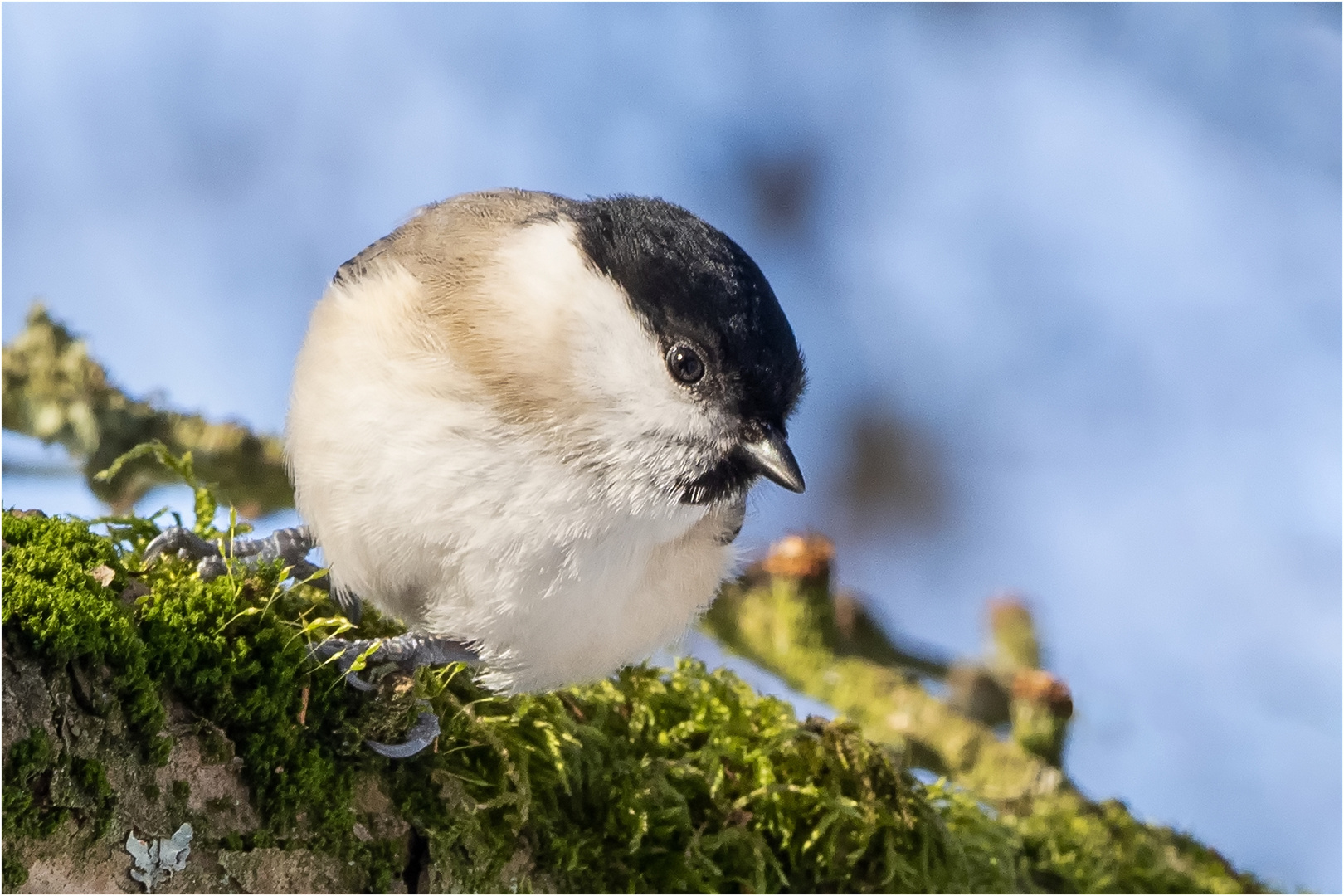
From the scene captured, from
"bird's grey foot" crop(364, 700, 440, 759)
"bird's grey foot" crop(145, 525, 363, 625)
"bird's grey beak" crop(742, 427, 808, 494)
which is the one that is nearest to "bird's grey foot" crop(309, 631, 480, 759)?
"bird's grey foot" crop(364, 700, 440, 759)

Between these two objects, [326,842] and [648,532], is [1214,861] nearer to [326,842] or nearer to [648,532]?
[648,532]

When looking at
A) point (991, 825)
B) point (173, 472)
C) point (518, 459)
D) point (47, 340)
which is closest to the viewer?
point (518, 459)

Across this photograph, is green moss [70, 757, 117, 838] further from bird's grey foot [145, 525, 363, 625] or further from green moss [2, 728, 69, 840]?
bird's grey foot [145, 525, 363, 625]

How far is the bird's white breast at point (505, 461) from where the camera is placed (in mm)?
1228

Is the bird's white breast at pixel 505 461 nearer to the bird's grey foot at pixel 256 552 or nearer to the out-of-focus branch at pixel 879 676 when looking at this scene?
the bird's grey foot at pixel 256 552

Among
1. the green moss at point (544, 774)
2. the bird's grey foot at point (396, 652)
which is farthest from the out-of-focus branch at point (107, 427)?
the bird's grey foot at point (396, 652)

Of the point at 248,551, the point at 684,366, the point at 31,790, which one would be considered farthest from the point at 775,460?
the point at 31,790

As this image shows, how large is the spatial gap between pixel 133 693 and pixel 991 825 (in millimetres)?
1182

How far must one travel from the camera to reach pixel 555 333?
50.8 inches

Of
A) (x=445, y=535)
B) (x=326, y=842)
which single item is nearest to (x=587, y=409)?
(x=445, y=535)

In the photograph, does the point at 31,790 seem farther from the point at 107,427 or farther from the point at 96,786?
the point at 107,427

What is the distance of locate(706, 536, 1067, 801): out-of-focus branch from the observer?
1957 millimetres

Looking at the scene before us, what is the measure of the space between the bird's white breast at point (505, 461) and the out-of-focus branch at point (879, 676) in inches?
28.5

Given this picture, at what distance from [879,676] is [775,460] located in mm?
937
